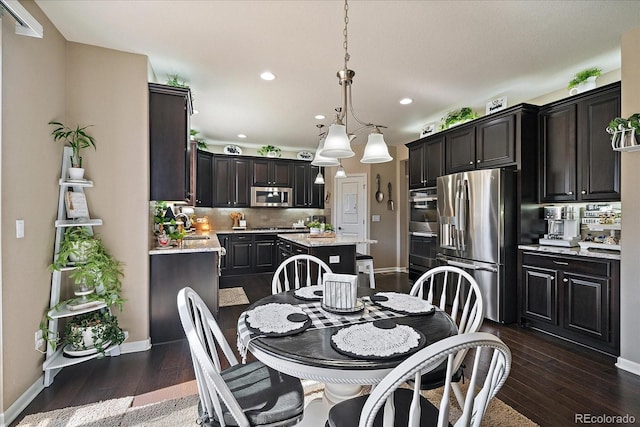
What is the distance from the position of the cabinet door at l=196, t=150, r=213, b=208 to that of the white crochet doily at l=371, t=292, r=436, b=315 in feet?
16.5

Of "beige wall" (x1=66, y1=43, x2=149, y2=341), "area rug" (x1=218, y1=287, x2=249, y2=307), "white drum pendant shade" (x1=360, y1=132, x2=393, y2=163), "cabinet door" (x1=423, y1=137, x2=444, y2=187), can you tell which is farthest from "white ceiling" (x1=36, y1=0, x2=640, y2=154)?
"area rug" (x1=218, y1=287, x2=249, y2=307)

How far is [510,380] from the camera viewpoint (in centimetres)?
236

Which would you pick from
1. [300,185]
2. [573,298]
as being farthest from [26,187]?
[300,185]

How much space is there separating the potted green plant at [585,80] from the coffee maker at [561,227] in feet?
3.90

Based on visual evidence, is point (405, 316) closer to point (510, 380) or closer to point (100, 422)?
point (510, 380)

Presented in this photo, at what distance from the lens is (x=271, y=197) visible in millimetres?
6828

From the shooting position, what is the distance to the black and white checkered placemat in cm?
141

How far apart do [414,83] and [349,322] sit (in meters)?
2.98

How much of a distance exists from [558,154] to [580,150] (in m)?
→ 0.22

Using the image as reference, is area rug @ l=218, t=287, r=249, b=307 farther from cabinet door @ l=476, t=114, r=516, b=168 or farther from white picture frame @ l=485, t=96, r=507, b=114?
white picture frame @ l=485, t=96, r=507, b=114

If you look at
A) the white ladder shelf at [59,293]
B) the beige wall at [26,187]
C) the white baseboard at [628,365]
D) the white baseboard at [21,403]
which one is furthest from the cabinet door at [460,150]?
the white baseboard at [21,403]

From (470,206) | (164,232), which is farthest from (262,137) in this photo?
(470,206)

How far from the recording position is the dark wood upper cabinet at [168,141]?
117 inches

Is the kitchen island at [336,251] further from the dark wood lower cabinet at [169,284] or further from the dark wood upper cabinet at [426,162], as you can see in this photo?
the dark wood upper cabinet at [426,162]
